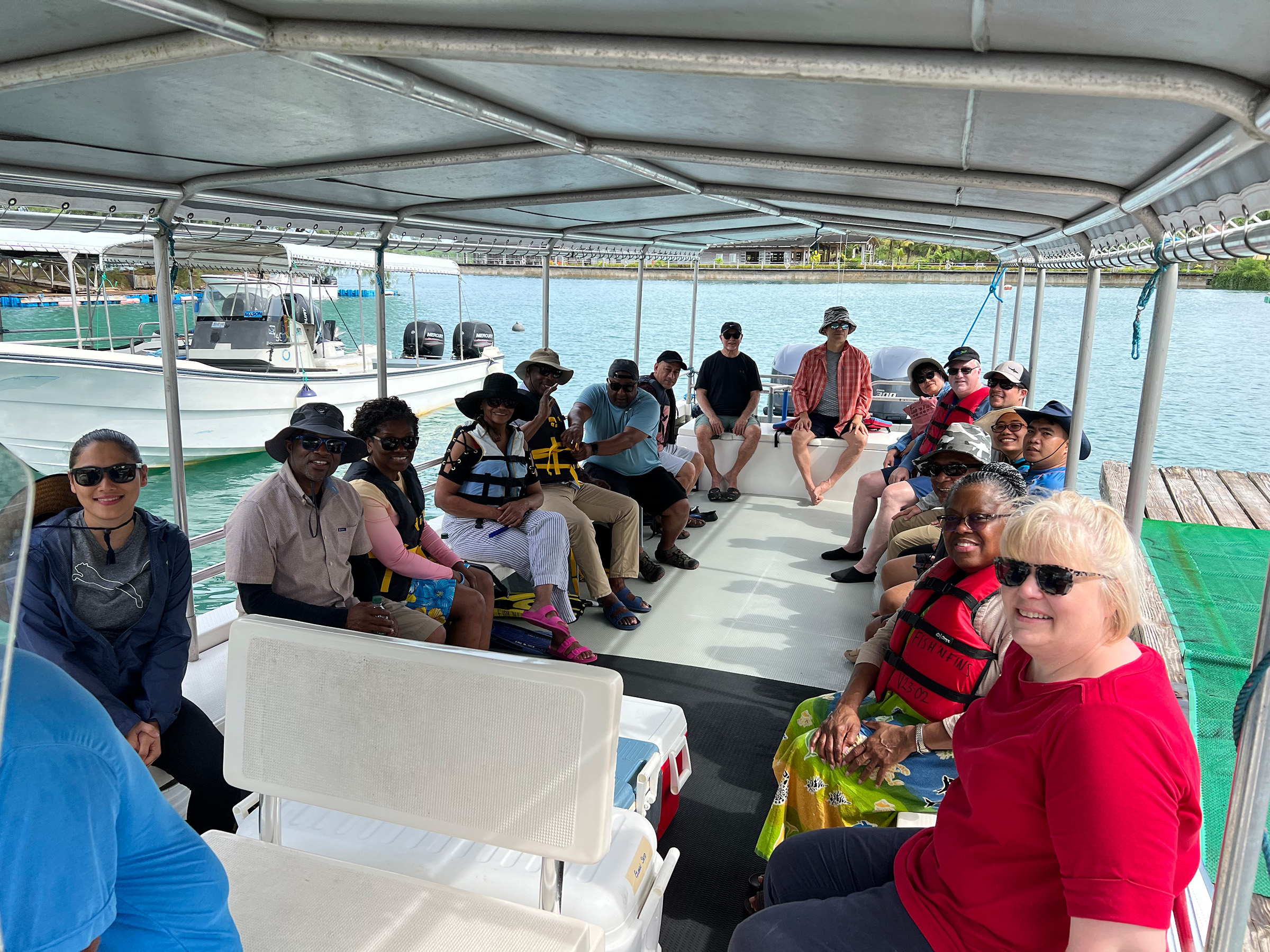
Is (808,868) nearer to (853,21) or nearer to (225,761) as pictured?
(225,761)

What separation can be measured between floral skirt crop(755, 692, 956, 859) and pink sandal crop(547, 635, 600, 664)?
1.32m

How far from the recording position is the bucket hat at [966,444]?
10.6 feet

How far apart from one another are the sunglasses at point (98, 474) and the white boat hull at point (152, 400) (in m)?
7.86

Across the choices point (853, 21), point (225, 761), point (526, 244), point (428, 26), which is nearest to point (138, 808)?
point (225, 761)

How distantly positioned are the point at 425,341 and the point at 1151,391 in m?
16.0

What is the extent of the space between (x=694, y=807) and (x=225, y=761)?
54.3 inches

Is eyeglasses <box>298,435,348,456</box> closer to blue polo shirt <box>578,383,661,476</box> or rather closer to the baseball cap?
blue polo shirt <box>578,383,661,476</box>

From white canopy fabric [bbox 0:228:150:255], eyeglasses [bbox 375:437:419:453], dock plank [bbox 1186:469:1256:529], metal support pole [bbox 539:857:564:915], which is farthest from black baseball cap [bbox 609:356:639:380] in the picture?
white canopy fabric [bbox 0:228:150:255]

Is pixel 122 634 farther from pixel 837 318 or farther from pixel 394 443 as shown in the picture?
pixel 837 318

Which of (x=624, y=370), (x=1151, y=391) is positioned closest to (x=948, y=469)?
(x=1151, y=391)

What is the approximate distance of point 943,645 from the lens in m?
2.11

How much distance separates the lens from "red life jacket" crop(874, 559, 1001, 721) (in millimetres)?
2082

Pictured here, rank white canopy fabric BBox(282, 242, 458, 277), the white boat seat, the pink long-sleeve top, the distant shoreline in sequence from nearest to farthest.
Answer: the white boat seat → the pink long-sleeve top → white canopy fabric BBox(282, 242, 458, 277) → the distant shoreline

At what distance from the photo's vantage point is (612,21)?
148cm
